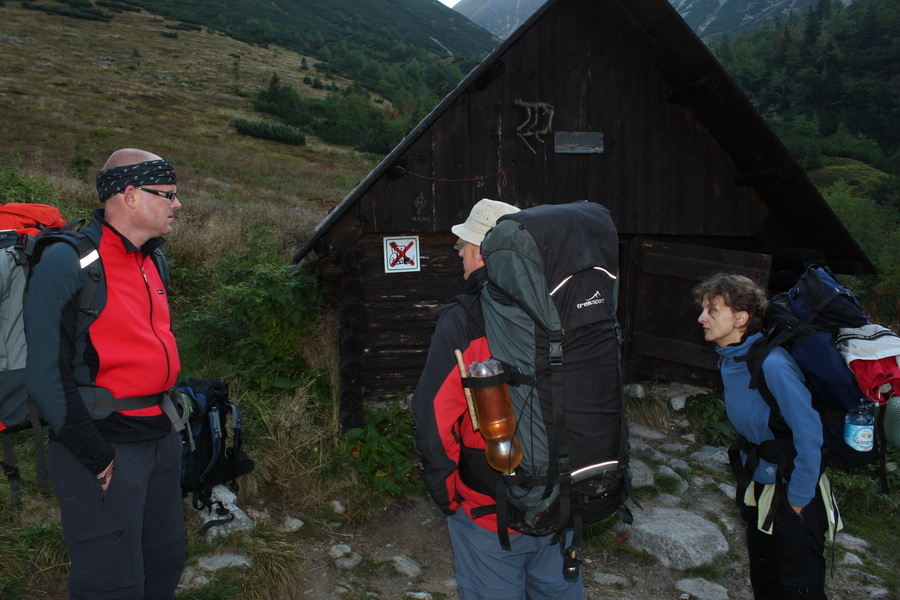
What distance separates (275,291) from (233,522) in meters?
2.37

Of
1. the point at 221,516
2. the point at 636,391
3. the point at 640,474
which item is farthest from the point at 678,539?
the point at 221,516

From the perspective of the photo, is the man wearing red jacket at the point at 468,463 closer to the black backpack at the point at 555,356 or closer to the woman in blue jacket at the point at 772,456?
the black backpack at the point at 555,356

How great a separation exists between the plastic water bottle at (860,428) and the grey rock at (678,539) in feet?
6.88

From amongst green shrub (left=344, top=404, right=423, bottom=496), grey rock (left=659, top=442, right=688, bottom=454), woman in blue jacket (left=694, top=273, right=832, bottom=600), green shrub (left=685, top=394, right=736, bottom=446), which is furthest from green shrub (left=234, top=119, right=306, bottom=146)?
woman in blue jacket (left=694, top=273, right=832, bottom=600)

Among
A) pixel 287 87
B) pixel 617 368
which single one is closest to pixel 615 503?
pixel 617 368

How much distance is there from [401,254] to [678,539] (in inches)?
137

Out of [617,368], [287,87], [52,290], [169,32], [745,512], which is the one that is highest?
[169,32]

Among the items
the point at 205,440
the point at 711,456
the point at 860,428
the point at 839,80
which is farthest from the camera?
the point at 839,80

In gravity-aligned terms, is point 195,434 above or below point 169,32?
below

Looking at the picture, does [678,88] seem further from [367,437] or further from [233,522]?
[233,522]

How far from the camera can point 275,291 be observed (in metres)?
5.89

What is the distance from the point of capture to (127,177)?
242 centimetres

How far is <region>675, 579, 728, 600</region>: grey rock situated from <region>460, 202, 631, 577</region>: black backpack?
2.48 meters

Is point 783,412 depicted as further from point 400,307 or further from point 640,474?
point 400,307
